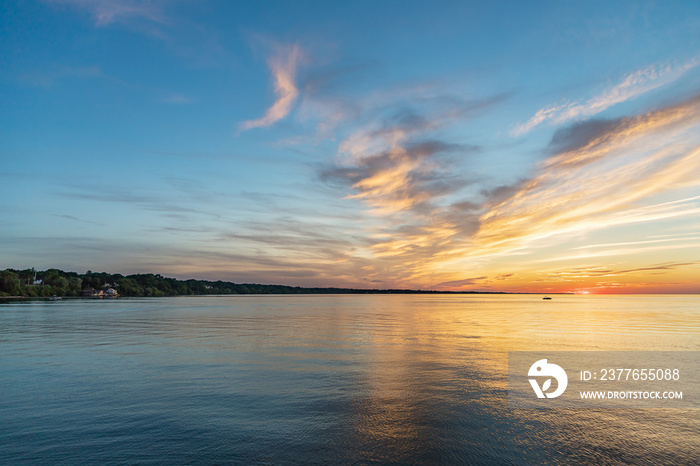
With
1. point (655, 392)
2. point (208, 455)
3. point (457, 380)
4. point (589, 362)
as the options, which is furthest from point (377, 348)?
point (208, 455)

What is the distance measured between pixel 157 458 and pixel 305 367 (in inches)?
546

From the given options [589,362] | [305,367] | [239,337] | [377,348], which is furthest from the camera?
A: [239,337]

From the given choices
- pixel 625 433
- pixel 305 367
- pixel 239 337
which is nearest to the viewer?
pixel 625 433

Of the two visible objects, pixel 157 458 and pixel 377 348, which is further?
pixel 377 348

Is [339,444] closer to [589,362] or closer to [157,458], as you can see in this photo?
[157,458]

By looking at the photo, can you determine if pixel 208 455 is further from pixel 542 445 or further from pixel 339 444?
pixel 542 445

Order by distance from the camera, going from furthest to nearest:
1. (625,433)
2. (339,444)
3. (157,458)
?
(625,433)
(339,444)
(157,458)

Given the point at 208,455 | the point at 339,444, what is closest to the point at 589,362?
the point at 339,444

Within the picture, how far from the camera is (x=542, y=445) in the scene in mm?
12867

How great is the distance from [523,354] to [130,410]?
28040 mm

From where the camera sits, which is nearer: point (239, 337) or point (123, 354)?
point (123, 354)

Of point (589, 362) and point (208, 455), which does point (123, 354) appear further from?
point (589, 362)

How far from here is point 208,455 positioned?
1185cm

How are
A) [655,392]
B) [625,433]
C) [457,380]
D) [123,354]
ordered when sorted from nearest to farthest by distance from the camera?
[625,433]
[655,392]
[457,380]
[123,354]
